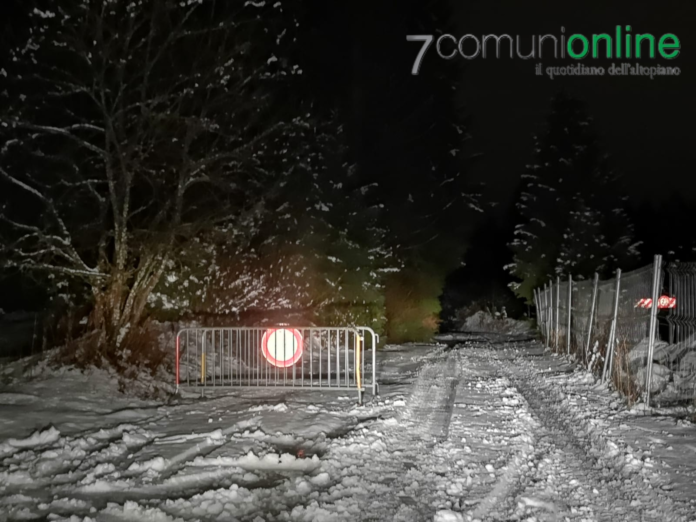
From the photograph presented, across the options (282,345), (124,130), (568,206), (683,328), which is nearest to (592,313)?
(683,328)

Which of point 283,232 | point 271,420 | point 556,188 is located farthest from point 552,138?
point 271,420

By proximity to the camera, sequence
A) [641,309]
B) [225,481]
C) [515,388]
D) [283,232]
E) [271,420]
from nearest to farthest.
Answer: [225,481]
[271,420]
[641,309]
[515,388]
[283,232]

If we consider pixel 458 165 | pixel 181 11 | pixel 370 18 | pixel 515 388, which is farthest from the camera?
pixel 458 165

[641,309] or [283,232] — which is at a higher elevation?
[283,232]

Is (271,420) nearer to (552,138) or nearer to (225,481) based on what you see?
(225,481)

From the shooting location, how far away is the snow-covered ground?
18.3 ft

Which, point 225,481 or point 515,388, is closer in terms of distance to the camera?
point 225,481

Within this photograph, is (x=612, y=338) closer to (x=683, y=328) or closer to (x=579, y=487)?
(x=683, y=328)

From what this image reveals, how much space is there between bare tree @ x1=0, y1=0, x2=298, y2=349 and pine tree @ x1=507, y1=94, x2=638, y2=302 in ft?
106

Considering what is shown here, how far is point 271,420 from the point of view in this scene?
8953 mm

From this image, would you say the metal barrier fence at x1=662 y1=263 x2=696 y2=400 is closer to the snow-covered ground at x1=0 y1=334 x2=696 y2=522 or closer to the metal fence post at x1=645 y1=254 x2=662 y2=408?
the metal fence post at x1=645 y1=254 x2=662 y2=408

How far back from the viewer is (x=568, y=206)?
4550 centimetres

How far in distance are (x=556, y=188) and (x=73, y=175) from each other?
38754 millimetres

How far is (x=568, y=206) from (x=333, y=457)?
4177cm
